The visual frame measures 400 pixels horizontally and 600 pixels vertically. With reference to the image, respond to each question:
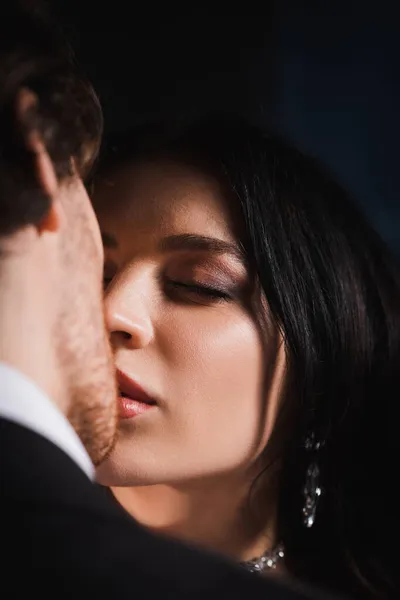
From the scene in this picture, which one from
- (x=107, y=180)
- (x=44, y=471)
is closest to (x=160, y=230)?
(x=107, y=180)

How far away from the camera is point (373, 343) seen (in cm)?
88

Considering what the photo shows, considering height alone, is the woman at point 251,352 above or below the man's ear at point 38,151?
below

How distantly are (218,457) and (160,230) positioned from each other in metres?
0.24

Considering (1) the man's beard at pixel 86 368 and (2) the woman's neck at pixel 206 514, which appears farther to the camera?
(2) the woman's neck at pixel 206 514

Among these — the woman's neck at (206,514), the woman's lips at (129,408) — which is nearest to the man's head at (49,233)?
the woman's lips at (129,408)

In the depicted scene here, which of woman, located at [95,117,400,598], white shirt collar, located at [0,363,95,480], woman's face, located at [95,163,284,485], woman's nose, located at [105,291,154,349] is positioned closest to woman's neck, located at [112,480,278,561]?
woman, located at [95,117,400,598]

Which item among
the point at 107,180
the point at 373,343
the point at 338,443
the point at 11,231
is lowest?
the point at 338,443

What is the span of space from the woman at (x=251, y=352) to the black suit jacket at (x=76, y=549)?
24 centimetres

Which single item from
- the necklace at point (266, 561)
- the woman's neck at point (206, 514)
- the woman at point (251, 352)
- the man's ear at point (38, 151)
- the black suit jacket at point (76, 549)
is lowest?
the necklace at point (266, 561)

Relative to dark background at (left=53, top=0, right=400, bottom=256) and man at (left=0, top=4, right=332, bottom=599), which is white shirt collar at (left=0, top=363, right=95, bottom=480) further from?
dark background at (left=53, top=0, right=400, bottom=256)

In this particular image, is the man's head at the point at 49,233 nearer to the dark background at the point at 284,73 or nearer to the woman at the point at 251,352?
the woman at the point at 251,352

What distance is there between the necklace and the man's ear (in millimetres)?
542

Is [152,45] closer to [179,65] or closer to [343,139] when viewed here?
[179,65]

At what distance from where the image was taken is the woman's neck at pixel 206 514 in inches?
33.0
